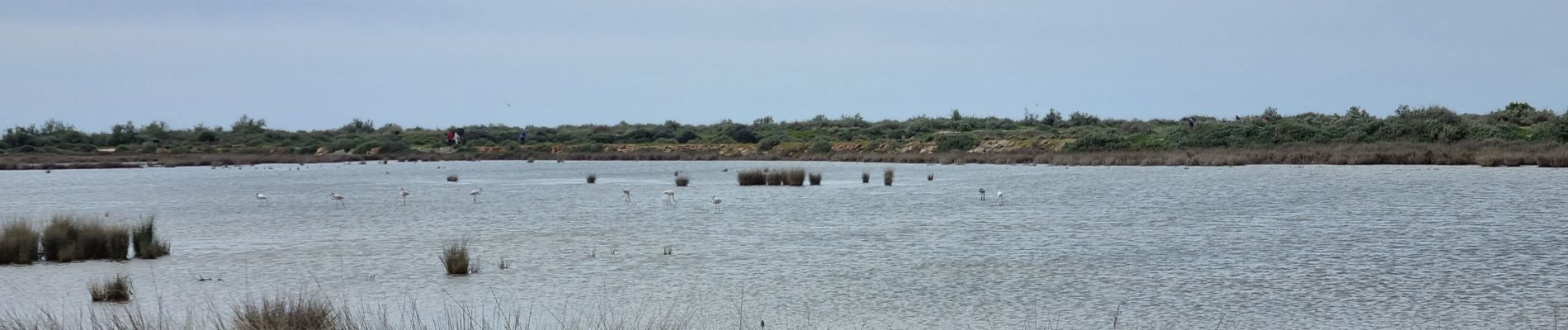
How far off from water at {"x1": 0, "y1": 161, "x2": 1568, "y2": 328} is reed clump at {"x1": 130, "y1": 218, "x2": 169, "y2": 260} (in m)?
0.20

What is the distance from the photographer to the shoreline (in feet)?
122

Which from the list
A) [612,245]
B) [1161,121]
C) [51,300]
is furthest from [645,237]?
[1161,121]

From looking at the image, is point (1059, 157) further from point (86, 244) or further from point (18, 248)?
point (18, 248)

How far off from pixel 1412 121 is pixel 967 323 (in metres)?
47.6

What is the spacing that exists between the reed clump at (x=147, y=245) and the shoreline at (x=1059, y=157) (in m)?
30.3

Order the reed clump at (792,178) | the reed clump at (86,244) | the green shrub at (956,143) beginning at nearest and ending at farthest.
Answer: the reed clump at (86,244), the reed clump at (792,178), the green shrub at (956,143)

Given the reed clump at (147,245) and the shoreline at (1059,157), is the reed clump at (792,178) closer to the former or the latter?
the shoreline at (1059,157)

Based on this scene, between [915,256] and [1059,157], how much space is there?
35456mm

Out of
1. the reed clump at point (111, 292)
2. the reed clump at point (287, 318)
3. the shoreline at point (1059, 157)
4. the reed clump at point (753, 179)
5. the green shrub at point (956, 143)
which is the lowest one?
the reed clump at point (111, 292)

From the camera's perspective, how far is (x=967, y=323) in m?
9.03

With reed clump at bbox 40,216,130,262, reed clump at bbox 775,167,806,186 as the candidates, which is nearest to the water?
reed clump at bbox 40,216,130,262

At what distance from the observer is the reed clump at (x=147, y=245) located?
1379 cm

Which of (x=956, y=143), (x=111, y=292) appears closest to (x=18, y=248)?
(x=111, y=292)

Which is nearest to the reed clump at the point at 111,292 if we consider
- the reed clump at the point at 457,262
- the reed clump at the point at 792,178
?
the reed clump at the point at 457,262
